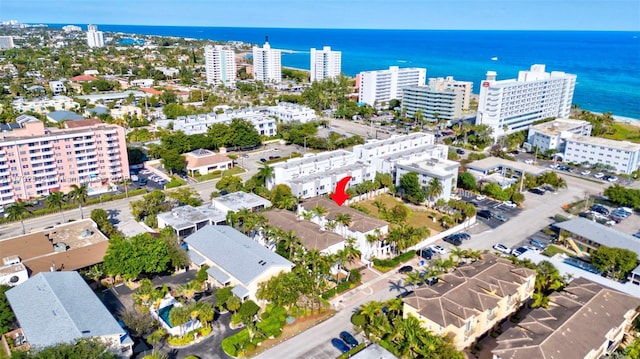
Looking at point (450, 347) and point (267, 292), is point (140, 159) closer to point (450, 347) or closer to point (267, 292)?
point (267, 292)

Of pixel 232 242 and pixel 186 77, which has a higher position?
pixel 186 77

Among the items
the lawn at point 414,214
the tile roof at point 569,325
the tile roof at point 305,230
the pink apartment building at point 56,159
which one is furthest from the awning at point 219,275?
the pink apartment building at point 56,159

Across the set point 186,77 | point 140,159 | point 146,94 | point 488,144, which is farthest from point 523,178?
point 186,77

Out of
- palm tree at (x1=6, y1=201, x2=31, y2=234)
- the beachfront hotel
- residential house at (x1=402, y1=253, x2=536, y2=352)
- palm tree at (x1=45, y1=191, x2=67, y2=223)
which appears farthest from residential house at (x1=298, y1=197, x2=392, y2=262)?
the beachfront hotel

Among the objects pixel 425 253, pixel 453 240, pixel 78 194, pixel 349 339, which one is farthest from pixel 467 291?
pixel 78 194

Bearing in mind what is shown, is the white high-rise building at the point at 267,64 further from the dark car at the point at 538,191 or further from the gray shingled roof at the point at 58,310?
the gray shingled roof at the point at 58,310
